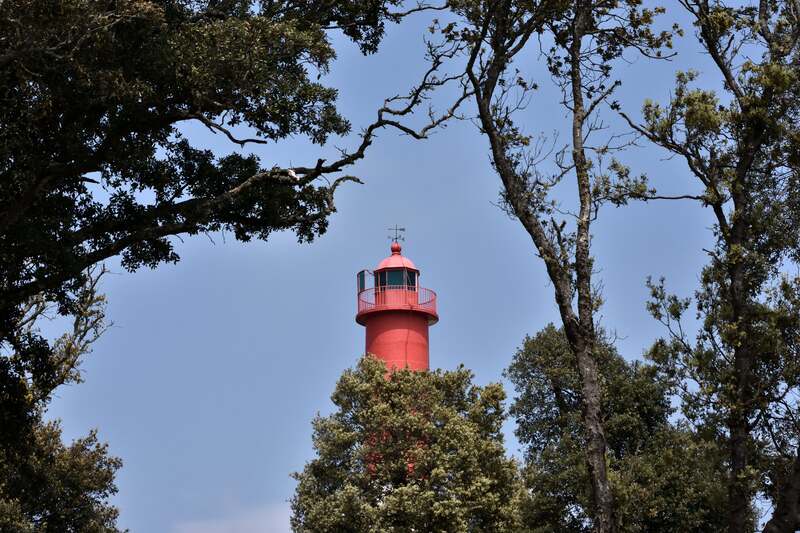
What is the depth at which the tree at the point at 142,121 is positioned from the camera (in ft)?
49.1

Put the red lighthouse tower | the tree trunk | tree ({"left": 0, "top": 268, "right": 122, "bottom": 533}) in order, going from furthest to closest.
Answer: the red lighthouse tower → tree ({"left": 0, "top": 268, "right": 122, "bottom": 533}) → the tree trunk

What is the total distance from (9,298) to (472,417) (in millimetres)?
21740

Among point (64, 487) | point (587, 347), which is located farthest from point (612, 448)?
point (587, 347)

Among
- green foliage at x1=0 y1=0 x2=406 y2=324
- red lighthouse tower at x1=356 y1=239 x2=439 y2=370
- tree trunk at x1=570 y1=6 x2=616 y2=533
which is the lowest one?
tree trunk at x1=570 y1=6 x2=616 y2=533

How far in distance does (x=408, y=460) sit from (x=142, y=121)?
1961cm

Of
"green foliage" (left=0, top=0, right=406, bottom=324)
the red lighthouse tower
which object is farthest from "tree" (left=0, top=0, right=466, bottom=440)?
the red lighthouse tower

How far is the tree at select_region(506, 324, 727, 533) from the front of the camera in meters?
32.7

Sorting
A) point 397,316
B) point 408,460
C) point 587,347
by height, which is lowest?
point 587,347

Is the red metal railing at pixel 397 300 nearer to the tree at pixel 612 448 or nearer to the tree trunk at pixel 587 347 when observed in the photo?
the tree at pixel 612 448

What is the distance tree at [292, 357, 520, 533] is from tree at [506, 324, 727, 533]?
1560mm

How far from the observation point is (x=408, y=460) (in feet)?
111

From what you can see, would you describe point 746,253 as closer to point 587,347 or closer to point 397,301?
point 587,347

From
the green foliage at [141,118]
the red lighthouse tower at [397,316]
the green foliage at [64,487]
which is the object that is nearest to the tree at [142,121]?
the green foliage at [141,118]

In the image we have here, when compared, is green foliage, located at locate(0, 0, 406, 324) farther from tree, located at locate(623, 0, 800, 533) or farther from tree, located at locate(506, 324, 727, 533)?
tree, located at locate(506, 324, 727, 533)
